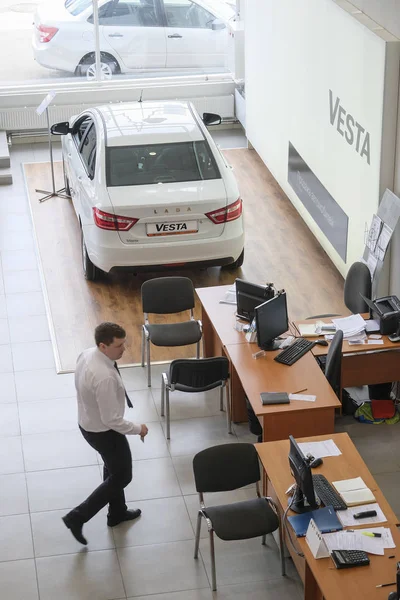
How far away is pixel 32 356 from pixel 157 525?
2836 mm

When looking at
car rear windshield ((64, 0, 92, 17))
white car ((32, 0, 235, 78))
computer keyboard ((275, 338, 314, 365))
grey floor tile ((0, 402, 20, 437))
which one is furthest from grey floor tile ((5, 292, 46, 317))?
car rear windshield ((64, 0, 92, 17))

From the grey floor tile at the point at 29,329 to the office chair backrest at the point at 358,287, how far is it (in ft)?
9.85

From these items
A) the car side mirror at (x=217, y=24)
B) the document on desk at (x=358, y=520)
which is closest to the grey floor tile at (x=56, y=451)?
the document on desk at (x=358, y=520)

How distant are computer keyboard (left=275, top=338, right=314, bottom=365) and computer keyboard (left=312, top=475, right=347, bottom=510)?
5.10 feet

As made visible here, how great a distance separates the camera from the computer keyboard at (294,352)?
750cm

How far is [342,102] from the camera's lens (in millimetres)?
9562

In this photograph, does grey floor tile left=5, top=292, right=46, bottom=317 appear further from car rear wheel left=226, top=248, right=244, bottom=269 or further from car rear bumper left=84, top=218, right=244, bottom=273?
car rear wheel left=226, top=248, right=244, bottom=269

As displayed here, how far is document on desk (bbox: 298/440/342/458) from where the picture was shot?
20.7ft

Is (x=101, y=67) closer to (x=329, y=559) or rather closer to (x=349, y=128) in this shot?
(x=349, y=128)

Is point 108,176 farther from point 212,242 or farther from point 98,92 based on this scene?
point 98,92

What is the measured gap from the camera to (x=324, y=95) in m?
10.2

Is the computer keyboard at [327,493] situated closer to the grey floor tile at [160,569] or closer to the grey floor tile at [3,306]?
the grey floor tile at [160,569]

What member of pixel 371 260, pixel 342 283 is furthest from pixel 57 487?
pixel 342 283

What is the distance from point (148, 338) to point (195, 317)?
1249 mm
